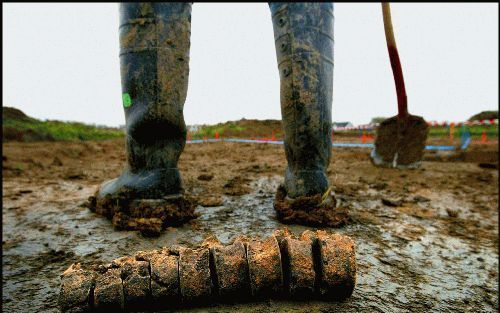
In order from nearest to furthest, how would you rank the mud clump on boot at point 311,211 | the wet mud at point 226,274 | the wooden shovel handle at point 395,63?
the wet mud at point 226,274 → the mud clump on boot at point 311,211 → the wooden shovel handle at point 395,63

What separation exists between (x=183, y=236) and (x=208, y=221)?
185 millimetres

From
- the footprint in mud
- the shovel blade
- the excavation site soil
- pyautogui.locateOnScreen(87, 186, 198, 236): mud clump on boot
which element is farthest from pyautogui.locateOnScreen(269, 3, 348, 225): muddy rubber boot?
the shovel blade

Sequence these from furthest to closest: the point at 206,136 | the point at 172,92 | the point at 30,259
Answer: the point at 206,136 < the point at 172,92 < the point at 30,259

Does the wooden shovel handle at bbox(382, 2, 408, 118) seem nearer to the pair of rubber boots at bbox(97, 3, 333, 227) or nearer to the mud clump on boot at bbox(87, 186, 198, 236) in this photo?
the pair of rubber boots at bbox(97, 3, 333, 227)

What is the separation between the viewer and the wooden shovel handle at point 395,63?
2.54 metres

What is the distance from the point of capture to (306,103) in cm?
119

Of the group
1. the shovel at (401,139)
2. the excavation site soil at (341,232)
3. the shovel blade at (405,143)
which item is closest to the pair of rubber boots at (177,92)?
the excavation site soil at (341,232)

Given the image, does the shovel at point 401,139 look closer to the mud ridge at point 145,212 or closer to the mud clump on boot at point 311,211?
the mud clump on boot at point 311,211

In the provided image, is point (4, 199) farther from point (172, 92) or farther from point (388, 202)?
point (388, 202)

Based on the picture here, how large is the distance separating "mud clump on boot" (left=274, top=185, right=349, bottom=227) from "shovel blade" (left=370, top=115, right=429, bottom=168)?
2080 mm

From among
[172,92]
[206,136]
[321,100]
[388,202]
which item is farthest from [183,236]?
[206,136]

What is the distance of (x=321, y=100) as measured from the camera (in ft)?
3.97

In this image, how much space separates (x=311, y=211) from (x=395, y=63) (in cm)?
203

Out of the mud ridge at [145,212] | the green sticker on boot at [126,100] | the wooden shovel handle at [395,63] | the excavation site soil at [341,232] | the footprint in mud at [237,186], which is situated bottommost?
the excavation site soil at [341,232]
